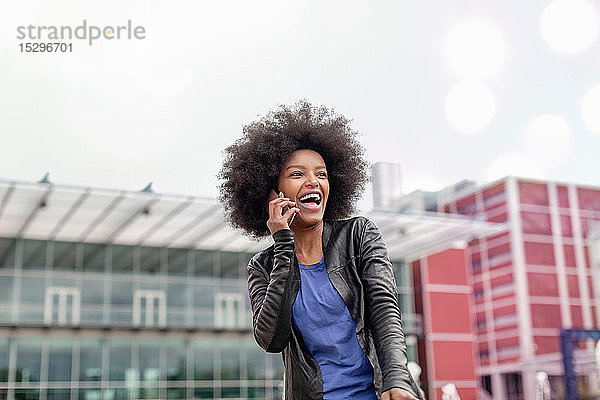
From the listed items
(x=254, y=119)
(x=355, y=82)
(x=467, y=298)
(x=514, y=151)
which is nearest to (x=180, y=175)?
(x=355, y=82)

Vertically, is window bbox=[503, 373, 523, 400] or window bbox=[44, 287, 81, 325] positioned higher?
window bbox=[44, 287, 81, 325]

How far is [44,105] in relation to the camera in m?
32.2

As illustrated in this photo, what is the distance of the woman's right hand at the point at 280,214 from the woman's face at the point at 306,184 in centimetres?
5

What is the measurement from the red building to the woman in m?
47.8

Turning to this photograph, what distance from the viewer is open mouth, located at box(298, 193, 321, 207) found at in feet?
8.34

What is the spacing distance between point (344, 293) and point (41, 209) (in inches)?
855

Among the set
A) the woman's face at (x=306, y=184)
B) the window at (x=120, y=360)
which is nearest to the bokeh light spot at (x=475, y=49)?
the window at (x=120, y=360)


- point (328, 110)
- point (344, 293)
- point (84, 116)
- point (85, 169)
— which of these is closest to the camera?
point (344, 293)

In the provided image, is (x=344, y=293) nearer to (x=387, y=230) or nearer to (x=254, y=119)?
(x=254, y=119)

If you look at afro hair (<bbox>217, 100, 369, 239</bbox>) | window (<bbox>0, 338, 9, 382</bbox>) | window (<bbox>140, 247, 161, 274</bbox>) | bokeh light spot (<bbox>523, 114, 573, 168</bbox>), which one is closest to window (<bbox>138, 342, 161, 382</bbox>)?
window (<bbox>140, 247, 161, 274</bbox>)

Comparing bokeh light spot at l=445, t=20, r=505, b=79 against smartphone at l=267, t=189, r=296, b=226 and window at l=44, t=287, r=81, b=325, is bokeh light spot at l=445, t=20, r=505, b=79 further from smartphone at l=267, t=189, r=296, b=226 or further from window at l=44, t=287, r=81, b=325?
smartphone at l=267, t=189, r=296, b=226

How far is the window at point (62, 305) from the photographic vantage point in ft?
79.8

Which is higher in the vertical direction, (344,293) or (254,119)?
(254,119)

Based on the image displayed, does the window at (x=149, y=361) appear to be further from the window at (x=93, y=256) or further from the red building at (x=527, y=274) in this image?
the red building at (x=527, y=274)
